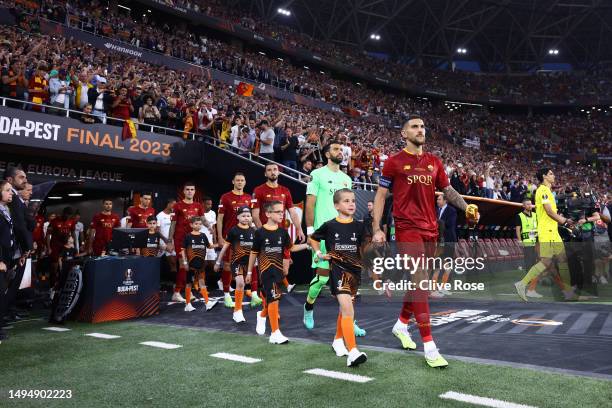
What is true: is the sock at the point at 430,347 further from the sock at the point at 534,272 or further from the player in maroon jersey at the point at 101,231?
the player in maroon jersey at the point at 101,231

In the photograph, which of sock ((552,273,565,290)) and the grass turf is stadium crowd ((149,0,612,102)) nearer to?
sock ((552,273,565,290))

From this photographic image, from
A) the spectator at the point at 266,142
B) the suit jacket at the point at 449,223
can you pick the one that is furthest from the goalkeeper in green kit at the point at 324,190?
the spectator at the point at 266,142

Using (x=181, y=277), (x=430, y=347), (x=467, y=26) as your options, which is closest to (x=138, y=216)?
(x=181, y=277)

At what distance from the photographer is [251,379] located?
11.9ft

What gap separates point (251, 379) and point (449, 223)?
23.7 feet

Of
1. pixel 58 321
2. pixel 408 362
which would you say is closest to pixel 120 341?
pixel 58 321

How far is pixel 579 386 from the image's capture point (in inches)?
127

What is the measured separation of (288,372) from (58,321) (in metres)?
4.31

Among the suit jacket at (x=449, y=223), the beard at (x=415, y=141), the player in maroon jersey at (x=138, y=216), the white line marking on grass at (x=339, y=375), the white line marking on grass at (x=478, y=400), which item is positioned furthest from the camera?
the player in maroon jersey at (x=138, y=216)

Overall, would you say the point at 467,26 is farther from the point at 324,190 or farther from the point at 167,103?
the point at 324,190

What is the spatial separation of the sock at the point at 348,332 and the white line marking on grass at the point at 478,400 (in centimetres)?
102

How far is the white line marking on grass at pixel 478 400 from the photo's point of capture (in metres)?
2.89

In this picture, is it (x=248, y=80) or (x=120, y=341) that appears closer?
(x=120, y=341)

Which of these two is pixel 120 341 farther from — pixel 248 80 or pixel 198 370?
pixel 248 80
